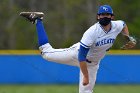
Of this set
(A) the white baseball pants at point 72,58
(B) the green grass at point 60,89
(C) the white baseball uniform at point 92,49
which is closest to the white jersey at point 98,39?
(C) the white baseball uniform at point 92,49

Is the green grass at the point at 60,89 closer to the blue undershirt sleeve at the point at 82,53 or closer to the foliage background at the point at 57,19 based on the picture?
the blue undershirt sleeve at the point at 82,53

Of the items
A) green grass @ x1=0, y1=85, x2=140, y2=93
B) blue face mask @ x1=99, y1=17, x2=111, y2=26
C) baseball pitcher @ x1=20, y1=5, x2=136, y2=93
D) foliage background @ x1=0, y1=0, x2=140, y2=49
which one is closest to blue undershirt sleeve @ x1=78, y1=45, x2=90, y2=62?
baseball pitcher @ x1=20, y1=5, x2=136, y2=93

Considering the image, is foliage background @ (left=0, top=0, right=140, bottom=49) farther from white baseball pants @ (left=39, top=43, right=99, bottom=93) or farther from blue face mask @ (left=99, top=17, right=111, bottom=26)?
blue face mask @ (left=99, top=17, right=111, bottom=26)

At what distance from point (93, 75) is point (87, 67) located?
17 cm

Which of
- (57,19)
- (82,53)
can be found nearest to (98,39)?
(82,53)

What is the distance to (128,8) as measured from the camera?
103 ft

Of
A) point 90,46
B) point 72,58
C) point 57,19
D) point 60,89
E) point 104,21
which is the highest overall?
point 104,21

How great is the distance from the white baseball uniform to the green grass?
4017 millimetres

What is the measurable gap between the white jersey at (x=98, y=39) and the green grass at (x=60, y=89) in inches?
178

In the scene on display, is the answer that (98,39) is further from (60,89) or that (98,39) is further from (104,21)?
(60,89)

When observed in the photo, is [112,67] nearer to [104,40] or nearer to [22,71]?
[22,71]

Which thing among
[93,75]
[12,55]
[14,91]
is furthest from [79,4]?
[93,75]

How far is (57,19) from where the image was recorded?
1419 inches

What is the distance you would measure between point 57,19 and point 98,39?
27.0 m
